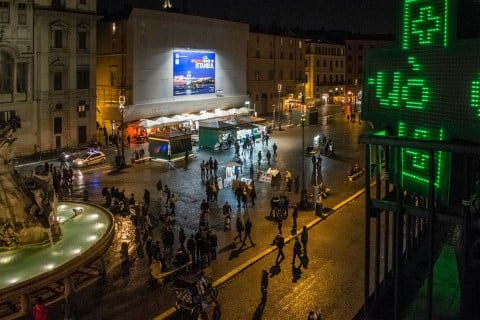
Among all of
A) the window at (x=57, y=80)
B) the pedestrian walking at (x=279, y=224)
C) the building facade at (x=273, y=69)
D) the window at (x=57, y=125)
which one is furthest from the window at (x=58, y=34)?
the building facade at (x=273, y=69)

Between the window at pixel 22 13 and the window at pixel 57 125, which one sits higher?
the window at pixel 22 13

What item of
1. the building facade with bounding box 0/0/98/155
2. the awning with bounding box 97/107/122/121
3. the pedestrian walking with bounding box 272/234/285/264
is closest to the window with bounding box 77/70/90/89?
the building facade with bounding box 0/0/98/155

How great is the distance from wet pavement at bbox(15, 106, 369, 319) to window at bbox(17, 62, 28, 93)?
8.49 metres

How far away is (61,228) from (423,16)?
18.2 metres

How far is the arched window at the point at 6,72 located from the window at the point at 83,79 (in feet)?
23.0

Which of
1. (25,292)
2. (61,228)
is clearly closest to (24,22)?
(61,228)

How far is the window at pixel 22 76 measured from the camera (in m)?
44.0

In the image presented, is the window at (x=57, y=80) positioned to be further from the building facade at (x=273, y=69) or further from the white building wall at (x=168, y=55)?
the building facade at (x=273, y=69)

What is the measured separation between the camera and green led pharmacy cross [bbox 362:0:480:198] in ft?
23.7

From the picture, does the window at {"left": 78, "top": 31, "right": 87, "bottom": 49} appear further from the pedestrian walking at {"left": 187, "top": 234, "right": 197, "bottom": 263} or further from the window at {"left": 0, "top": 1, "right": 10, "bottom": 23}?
the pedestrian walking at {"left": 187, "top": 234, "right": 197, "bottom": 263}

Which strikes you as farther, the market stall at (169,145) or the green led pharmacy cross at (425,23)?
the market stall at (169,145)

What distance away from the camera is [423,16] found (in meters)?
8.00

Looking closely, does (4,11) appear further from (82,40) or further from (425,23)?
(425,23)

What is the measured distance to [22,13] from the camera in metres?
43.4
